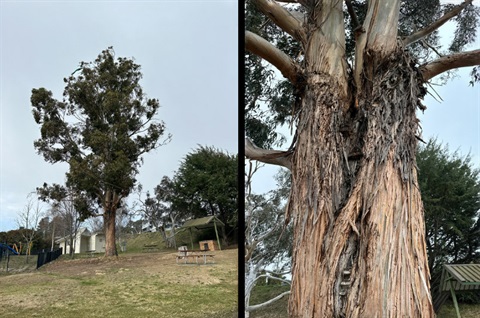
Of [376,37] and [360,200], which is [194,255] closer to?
[360,200]

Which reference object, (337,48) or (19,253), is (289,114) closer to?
(337,48)

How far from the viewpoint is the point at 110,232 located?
6.97ft

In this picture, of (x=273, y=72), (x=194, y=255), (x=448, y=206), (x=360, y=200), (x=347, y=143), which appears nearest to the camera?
(x=360, y=200)

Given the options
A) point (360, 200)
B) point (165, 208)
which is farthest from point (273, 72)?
point (165, 208)

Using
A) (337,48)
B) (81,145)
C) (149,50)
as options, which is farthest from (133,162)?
(337,48)

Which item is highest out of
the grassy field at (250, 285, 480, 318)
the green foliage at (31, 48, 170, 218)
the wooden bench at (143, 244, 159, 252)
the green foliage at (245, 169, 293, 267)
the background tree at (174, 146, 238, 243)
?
the green foliage at (31, 48, 170, 218)

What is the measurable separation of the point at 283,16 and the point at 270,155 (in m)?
0.59

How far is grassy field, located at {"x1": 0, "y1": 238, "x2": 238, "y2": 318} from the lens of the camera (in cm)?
205

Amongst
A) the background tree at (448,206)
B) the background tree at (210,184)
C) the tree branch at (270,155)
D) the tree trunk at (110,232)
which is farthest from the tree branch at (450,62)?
the tree trunk at (110,232)

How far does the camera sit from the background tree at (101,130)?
2.14m

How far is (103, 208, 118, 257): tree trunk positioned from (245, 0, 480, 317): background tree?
0.87 m

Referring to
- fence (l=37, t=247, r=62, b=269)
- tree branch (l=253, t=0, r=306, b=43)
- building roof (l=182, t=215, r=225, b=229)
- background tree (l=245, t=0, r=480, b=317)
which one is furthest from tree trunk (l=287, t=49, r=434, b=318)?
fence (l=37, t=247, r=62, b=269)

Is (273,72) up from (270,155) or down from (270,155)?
up

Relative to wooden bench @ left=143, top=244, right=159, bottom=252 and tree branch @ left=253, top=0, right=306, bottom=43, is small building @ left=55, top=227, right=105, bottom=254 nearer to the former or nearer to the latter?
wooden bench @ left=143, top=244, right=159, bottom=252
